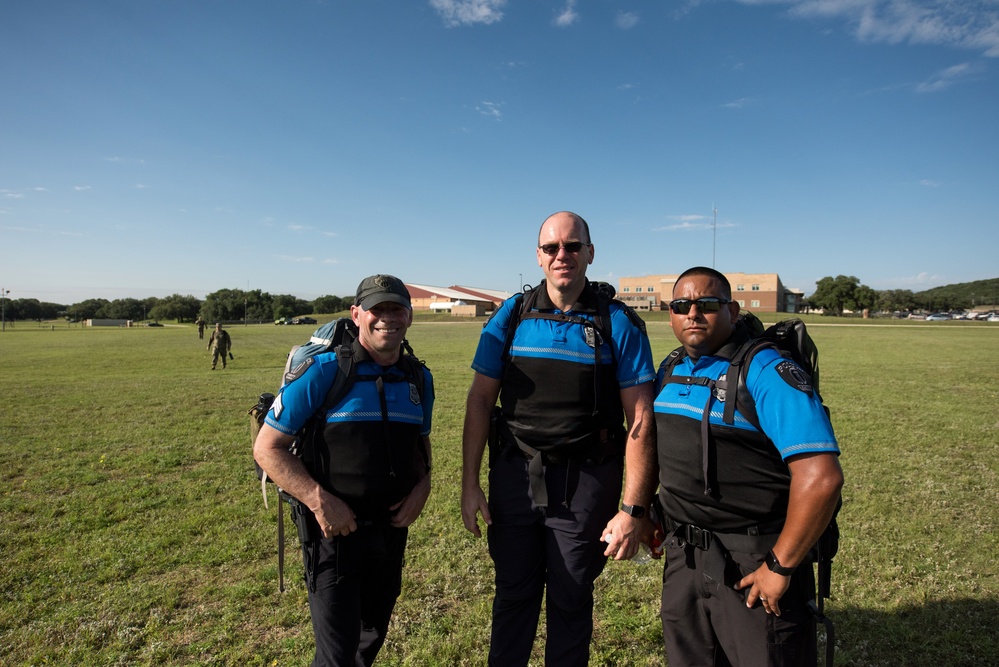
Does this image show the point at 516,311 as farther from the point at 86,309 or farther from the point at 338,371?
the point at 86,309

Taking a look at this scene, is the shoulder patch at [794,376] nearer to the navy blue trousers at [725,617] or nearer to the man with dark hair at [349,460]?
the navy blue trousers at [725,617]

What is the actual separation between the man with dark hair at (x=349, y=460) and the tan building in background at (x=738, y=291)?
310ft

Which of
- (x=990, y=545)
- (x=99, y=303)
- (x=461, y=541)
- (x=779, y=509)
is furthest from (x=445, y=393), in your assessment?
(x=99, y=303)

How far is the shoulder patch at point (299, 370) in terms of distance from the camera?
2637mm

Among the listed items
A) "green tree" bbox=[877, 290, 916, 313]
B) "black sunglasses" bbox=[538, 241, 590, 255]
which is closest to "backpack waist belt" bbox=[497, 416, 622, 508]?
"black sunglasses" bbox=[538, 241, 590, 255]

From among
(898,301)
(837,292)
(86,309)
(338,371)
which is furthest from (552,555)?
(86,309)

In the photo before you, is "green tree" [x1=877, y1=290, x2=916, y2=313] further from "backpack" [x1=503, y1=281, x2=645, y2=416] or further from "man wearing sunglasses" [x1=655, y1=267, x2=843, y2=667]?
"man wearing sunglasses" [x1=655, y1=267, x2=843, y2=667]

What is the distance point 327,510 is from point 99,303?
549ft

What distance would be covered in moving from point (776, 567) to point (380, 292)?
222 centimetres

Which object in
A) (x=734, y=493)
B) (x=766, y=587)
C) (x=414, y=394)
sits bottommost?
(x=766, y=587)

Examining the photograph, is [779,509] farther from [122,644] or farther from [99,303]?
[99,303]

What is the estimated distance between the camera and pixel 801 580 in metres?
2.32

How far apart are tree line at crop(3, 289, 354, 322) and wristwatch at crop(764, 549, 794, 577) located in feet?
395

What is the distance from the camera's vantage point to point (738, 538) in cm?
239
